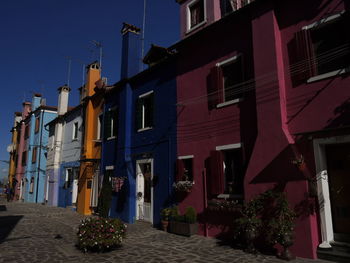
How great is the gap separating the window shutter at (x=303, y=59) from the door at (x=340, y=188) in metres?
2.01

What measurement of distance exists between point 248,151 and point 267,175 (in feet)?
3.78

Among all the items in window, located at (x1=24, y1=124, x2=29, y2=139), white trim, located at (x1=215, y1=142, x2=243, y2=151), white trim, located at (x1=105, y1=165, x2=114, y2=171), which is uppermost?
window, located at (x1=24, y1=124, x2=29, y2=139)

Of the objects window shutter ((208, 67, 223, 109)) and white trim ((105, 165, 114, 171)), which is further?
white trim ((105, 165, 114, 171))

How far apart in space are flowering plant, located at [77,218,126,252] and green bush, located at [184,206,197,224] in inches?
109

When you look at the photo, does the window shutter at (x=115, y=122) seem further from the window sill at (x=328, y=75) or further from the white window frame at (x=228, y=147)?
the window sill at (x=328, y=75)

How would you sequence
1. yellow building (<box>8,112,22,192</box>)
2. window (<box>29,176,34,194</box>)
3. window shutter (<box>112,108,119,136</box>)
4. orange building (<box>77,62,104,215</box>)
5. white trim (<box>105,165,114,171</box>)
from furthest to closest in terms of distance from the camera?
yellow building (<box>8,112,22,192</box>)
window (<box>29,176,34,194</box>)
orange building (<box>77,62,104,215</box>)
window shutter (<box>112,108,119,136</box>)
white trim (<box>105,165,114,171</box>)

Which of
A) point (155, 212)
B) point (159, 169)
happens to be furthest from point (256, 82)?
point (155, 212)

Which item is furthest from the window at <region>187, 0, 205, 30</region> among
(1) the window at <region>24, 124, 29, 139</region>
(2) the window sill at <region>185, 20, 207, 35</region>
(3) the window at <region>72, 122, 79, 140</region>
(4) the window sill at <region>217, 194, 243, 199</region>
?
(1) the window at <region>24, 124, 29, 139</region>

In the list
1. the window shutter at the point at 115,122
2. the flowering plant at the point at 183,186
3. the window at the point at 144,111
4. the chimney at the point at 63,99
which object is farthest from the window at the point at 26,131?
the flowering plant at the point at 183,186

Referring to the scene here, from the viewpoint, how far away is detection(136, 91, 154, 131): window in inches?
542

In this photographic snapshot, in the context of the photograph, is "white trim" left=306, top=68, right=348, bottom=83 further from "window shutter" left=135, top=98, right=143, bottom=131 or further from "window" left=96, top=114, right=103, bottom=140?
"window" left=96, top=114, right=103, bottom=140

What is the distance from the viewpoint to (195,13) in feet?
41.5

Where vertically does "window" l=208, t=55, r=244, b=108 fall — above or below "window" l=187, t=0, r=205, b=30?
below

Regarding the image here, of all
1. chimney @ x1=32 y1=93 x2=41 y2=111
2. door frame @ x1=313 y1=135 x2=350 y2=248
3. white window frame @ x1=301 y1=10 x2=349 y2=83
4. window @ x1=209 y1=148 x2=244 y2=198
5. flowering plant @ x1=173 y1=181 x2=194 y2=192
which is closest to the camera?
→ door frame @ x1=313 y1=135 x2=350 y2=248
